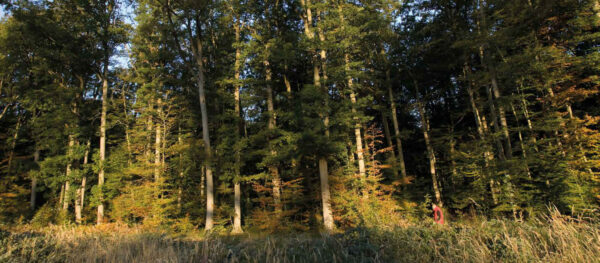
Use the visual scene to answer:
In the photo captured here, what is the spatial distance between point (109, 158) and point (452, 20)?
21696mm

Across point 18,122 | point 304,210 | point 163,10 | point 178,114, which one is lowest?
point 304,210

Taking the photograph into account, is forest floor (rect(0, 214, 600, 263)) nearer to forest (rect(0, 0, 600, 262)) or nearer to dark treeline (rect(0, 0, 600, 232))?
forest (rect(0, 0, 600, 262))

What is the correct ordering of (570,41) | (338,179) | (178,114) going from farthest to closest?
(178,114), (338,179), (570,41)

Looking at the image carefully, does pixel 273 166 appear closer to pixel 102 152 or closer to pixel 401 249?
pixel 401 249

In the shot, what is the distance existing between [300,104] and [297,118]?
73cm

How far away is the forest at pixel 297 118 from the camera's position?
9227mm

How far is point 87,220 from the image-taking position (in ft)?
55.9

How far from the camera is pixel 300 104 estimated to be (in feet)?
40.0

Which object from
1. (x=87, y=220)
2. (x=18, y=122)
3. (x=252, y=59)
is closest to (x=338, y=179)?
(x=252, y=59)

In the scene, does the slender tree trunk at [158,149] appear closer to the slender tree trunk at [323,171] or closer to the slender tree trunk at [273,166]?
the slender tree trunk at [273,166]

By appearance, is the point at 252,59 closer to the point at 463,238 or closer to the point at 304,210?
the point at 304,210

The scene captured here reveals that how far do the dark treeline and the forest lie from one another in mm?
116

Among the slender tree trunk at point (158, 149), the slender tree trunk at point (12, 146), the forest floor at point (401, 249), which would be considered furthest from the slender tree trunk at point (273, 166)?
the slender tree trunk at point (12, 146)

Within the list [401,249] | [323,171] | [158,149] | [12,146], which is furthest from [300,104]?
[12,146]
